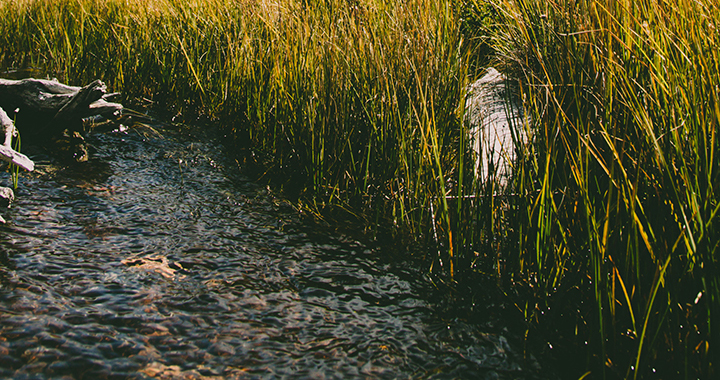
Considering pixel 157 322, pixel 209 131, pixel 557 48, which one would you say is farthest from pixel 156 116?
pixel 557 48

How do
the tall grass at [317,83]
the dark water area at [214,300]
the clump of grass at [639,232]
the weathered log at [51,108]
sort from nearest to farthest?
the clump of grass at [639,232] < the dark water area at [214,300] < the tall grass at [317,83] < the weathered log at [51,108]

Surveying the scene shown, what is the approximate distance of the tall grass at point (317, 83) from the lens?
2.73 metres

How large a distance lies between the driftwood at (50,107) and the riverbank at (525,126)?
0.75 metres

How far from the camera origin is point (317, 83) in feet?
10.3

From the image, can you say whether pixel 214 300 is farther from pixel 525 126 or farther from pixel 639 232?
pixel 639 232

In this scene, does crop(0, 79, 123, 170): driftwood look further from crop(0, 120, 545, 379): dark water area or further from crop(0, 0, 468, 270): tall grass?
crop(0, 120, 545, 379): dark water area

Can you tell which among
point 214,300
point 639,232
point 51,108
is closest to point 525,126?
point 639,232

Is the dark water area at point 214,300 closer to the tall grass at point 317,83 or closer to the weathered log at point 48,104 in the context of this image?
the tall grass at point 317,83

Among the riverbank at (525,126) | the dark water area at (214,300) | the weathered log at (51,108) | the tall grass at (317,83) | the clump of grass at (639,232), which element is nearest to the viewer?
the clump of grass at (639,232)

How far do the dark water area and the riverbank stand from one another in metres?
0.23

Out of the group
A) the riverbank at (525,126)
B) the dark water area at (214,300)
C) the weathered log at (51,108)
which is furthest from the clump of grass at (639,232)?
the weathered log at (51,108)

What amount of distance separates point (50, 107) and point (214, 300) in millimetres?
2573

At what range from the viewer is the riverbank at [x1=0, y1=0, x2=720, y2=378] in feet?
4.93

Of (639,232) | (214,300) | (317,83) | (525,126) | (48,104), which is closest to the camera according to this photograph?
(639,232)
